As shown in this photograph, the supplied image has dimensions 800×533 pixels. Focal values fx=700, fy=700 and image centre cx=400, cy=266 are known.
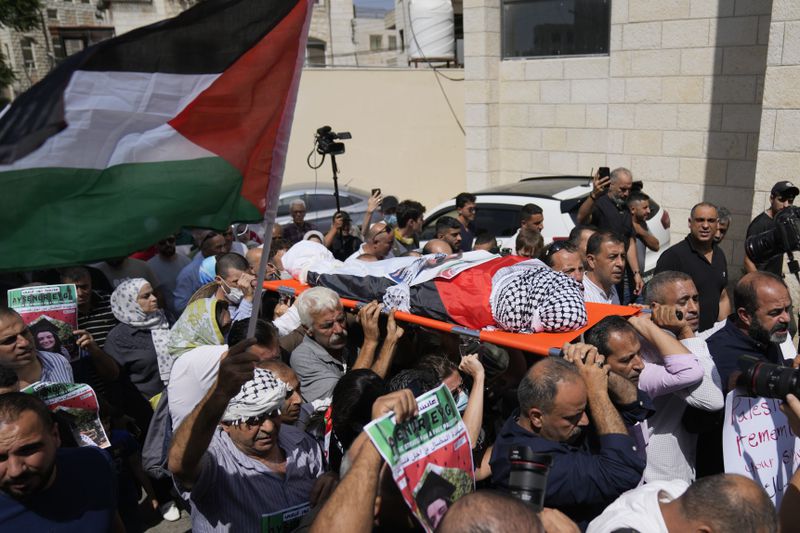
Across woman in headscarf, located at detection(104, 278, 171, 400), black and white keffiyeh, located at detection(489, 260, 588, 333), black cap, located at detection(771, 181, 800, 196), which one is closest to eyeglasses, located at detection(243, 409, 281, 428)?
black and white keffiyeh, located at detection(489, 260, 588, 333)

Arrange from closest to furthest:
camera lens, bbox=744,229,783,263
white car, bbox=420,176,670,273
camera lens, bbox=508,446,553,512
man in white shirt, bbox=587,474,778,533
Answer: man in white shirt, bbox=587,474,778,533, camera lens, bbox=508,446,553,512, camera lens, bbox=744,229,783,263, white car, bbox=420,176,670,273

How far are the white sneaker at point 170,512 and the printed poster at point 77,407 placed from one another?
1440 millimetres

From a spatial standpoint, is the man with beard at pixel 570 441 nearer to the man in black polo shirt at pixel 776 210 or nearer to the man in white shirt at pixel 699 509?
the man in white shirt at pixel 699 509

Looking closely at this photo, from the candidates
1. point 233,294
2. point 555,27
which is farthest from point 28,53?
point 233,294

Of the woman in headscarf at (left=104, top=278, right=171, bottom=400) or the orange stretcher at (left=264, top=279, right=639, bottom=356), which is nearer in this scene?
the orange stretcher at (left=264, top=279, right=639, bottom=356)

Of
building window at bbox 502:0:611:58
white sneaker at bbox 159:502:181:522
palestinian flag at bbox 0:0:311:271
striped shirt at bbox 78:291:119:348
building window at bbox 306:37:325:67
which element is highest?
building window at bbox 306:37:325:67

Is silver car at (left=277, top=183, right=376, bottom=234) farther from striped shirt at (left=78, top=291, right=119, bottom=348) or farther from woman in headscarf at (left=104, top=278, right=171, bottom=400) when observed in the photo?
woman in headscarf at (left=104, top=278, right=171, bottom=400)

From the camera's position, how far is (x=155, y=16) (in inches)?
1078

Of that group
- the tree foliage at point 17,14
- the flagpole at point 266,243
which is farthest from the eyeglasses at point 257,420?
the tree foliage at point 17,14

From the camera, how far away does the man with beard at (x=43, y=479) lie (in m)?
2.40

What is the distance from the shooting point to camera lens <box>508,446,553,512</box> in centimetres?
220

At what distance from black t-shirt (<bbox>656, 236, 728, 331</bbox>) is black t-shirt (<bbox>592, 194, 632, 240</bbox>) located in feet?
3.53

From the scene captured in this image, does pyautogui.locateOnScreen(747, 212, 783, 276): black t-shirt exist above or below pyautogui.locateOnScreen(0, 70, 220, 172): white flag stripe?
below

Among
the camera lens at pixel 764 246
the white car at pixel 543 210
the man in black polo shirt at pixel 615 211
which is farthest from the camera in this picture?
the white car at pixel 543 210
